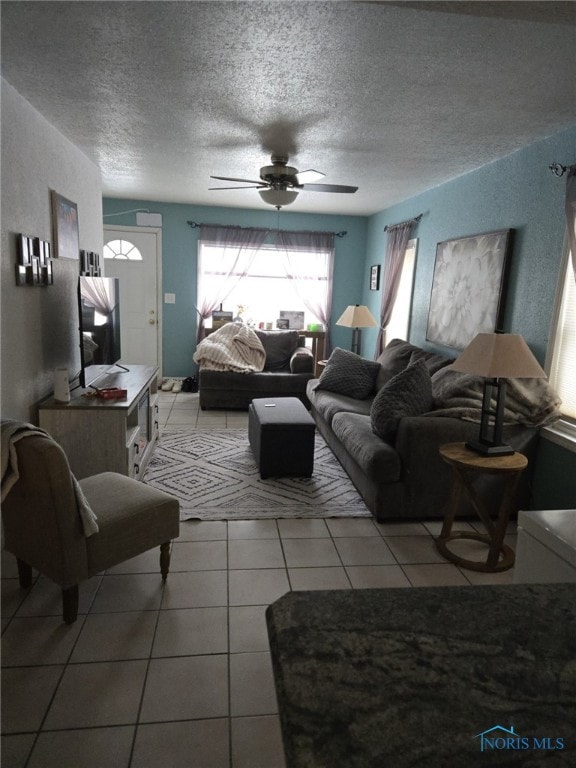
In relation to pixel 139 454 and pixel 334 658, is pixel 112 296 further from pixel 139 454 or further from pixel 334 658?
pixel 334 658

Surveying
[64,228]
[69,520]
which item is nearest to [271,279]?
[64,228]

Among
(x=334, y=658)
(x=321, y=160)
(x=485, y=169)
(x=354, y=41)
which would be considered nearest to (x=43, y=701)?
(x=334, y=658)

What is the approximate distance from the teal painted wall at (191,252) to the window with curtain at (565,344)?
420 cm

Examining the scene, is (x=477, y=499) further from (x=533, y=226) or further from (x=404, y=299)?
(x=404, y=299)

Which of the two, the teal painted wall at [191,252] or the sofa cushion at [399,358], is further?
the teal painted wall at [191,252]

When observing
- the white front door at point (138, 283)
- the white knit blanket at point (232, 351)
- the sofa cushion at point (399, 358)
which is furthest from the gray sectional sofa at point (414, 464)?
the white front door at point (138, 283)

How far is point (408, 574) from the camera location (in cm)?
260

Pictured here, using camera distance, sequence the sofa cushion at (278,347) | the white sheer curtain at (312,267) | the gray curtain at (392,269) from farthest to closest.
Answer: the white sheer curtain at (312,267)
the sofa cushion at (278,347)
the gray curtain at (392,269)

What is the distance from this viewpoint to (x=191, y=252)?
662cm

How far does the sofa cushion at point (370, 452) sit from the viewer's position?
302 centimetres

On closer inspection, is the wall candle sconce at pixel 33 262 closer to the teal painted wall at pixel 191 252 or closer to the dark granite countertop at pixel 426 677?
the dark granite countertop at pixel 426 677

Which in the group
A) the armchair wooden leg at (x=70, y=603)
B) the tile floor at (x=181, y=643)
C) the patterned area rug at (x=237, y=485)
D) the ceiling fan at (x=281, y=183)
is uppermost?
the ceiling fan at (x=281, y=183)

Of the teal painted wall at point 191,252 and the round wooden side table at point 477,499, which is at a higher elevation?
the teal painted wall at point 191,252

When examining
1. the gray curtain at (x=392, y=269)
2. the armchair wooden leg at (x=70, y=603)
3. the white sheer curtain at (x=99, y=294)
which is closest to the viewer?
the armchair wooden leg at (x=70, y=603)
